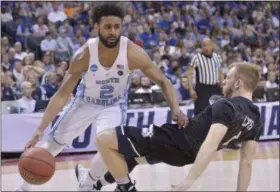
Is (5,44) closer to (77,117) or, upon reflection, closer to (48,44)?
(48,44)

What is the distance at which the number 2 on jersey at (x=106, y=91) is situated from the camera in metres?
5.52

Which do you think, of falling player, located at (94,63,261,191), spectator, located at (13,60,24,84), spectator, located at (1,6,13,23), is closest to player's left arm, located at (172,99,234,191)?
falling player, located at (94,63,261,191)

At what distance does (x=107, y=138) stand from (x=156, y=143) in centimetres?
35

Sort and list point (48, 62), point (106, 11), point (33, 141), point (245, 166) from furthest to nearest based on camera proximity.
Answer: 1. point (48, 62)
2. point (33, 141)
3. point (106, 11)
4. point (245, 166)

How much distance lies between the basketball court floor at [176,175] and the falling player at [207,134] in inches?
88.1

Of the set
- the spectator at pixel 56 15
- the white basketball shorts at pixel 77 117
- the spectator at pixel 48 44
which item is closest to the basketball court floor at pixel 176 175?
the white basketball shorts at pixel 77 117

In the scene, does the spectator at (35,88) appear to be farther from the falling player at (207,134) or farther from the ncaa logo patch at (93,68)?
the falling player at (207,134)

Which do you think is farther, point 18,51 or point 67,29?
point 67,29

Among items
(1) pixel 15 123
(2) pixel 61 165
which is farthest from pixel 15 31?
(2) pixel 61 165

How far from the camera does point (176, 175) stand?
7.76 metres

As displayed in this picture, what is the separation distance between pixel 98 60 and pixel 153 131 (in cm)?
105

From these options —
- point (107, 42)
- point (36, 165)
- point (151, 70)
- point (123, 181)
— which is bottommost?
point (123, 181)

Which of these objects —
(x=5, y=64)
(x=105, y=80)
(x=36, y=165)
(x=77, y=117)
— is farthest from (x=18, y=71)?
(x=36, y=165)

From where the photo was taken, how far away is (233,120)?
412 centimetres
